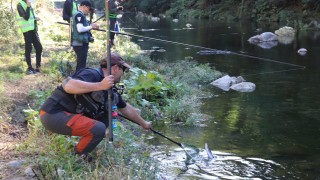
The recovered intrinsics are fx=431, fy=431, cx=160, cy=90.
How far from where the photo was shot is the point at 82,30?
770cm

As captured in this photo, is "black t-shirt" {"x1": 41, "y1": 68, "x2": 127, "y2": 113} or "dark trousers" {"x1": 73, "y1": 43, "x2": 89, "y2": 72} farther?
"dark trousers" {"x1": 73, "y1": 43, "x2": 89, "y2": 72}

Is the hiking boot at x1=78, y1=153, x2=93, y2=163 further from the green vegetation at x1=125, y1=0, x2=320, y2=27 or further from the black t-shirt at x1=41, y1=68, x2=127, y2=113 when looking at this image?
the green vegetation at x1=125, y1=0, x2=320, y2=27

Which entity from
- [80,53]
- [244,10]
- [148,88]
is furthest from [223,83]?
[244,10]

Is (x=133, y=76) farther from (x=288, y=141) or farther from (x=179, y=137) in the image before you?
(x=288, y=141)

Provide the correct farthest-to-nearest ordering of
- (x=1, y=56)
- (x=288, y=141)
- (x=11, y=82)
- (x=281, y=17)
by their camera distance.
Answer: (x=281, y=17) < (x=1, y=56) < (x=11, y=82) < (x=288, y=141)

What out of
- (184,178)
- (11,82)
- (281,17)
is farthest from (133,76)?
(281,17)

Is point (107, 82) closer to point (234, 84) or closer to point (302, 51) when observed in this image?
point (234, 84)

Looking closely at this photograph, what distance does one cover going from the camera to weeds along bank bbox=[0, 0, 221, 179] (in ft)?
14.4

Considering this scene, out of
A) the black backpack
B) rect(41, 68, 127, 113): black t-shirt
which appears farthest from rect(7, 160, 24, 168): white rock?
the black backpack

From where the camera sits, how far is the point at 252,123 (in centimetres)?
798

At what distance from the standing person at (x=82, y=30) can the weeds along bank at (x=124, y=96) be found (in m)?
0.71

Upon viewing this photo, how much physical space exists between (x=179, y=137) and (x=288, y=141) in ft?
5.73

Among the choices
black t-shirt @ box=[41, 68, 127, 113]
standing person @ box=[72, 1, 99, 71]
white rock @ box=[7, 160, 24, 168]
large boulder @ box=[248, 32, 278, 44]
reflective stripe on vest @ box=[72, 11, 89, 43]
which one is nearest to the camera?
black t-shirt @ box=[41, 68, 127, 113]

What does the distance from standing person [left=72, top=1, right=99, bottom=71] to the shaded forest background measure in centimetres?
2034
